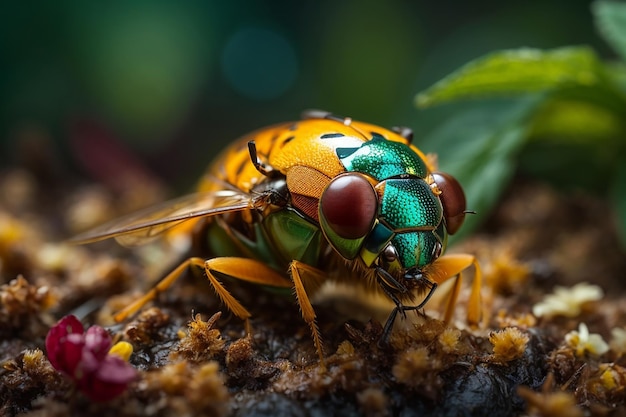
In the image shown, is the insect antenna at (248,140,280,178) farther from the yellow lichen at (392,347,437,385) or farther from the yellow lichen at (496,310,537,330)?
the yellow lichen at (496,310,537,330)

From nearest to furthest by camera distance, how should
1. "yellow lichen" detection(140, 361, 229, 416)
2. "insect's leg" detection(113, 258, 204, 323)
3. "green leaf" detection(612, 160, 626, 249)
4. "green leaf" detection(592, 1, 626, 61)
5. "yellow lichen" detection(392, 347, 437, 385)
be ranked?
"yellow lichen" detection(140, 361, 229, 416) < "yellow lichen" detection(392, 347, 437, 385) < "insect's leg" detection(113, 258, 204, 323) < "green leaf" detection(612, 160, 626, 249) < "green leaf" detection(592, 1, 626, 61)

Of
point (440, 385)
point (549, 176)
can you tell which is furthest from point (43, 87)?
point (440, 385)

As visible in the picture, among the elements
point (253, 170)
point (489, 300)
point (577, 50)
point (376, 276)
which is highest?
point (577, 50)

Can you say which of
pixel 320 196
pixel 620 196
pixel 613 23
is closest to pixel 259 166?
pixel 320 196

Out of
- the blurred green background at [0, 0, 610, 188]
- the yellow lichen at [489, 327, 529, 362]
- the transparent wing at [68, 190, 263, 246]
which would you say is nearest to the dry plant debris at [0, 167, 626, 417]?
the yellow lichen at [489, 327, 529, 362]

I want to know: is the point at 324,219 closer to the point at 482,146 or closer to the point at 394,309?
the point at 394,309

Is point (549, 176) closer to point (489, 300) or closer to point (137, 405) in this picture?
point (489, 300)

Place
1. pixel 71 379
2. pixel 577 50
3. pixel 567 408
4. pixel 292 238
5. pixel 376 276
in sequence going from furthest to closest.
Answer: pixel 577 50 → pixel 292 238 → pixel 376 276 → pixel 71 379 → pixel 567 408

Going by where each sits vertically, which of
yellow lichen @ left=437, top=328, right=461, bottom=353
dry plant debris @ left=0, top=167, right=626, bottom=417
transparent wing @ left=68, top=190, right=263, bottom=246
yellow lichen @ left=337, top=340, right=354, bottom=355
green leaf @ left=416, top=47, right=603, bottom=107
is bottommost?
dry plant debris @ left=0, top=167, right=626, bottom=417
